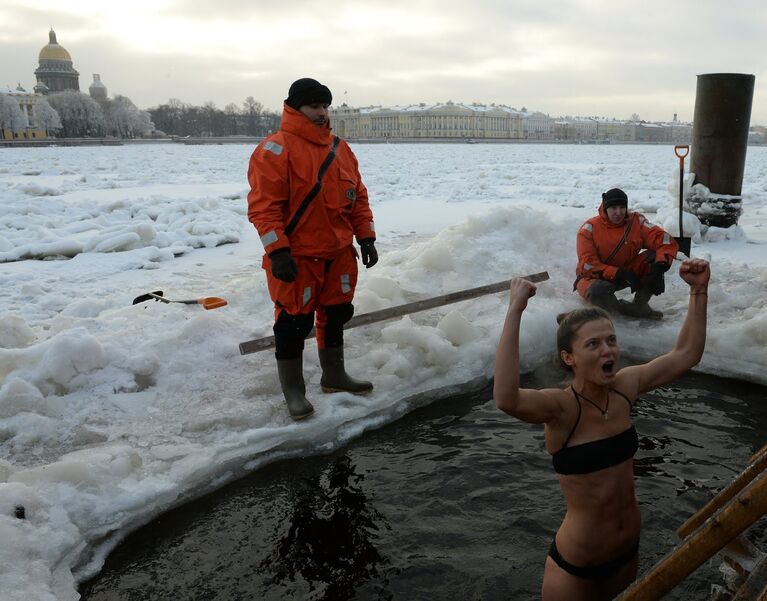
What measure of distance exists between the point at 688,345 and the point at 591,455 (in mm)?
598

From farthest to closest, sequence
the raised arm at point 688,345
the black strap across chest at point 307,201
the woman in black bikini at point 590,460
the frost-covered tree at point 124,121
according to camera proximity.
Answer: the frost-covered tree at point 124,121 → the black strap across chest at point 307,201 → the raised arm at point 688,345 → the woman in black bikini at point 590,460

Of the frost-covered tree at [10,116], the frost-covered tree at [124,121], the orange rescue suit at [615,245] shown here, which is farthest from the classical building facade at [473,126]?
the orange rescue suit at [615,245]

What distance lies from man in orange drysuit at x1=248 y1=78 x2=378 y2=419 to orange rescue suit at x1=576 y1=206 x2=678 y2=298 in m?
2.49

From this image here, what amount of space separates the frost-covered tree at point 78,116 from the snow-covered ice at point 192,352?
3643 inches

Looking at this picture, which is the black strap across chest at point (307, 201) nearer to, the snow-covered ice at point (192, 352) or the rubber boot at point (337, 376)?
the rubber boot at point (337, 376)

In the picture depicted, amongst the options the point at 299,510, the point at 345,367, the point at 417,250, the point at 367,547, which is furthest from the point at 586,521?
the point at 417,250

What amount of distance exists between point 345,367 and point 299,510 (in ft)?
5.66

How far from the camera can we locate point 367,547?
295cm

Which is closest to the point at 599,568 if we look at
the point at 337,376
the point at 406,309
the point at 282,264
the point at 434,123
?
the point at 282,264

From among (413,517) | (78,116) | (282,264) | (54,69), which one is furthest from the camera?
(54,69)

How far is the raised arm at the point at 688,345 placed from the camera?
245cm

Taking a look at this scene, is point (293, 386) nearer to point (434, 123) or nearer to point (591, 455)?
point (591, 455)

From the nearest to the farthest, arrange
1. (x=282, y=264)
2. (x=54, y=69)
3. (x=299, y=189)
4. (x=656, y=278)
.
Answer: (x=282, y=264) < (x=299, y=189) < (x=656, y=278) < (x=54, y=69)

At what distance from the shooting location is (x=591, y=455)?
7.55 feet
